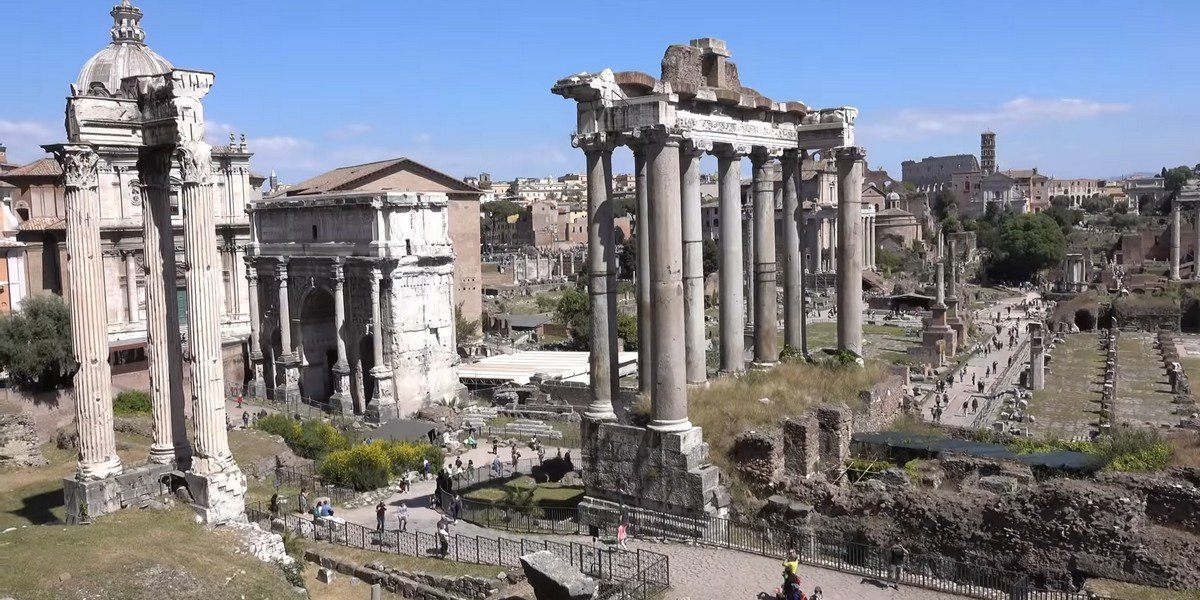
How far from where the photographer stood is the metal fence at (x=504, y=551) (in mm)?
12320

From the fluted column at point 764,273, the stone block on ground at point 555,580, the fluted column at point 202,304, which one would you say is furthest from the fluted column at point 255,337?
the stone block on ground at point 555,580

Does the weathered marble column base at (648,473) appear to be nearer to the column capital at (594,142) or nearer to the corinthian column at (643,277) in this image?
the corinthian column at (643,277)

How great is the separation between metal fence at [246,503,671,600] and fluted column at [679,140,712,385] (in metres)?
3.71

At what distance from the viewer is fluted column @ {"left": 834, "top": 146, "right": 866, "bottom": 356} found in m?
18.7

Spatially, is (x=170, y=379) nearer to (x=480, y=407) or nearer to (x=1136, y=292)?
(x=480, y=407)

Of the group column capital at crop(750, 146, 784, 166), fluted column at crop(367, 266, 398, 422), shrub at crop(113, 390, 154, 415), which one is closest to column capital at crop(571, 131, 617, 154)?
column capital at crop(750, 146, 784, 166)

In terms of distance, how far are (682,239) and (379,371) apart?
20.3 meters

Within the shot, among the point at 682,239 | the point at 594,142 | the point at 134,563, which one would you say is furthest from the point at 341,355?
the point at 134,563

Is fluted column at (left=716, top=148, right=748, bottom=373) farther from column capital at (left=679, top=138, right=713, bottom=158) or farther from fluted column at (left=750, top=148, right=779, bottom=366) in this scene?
column capital at (left=679, top=138, right=713, bottom=158)

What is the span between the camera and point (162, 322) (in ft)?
50.8

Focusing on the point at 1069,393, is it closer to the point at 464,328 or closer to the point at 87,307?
the point at 464,328

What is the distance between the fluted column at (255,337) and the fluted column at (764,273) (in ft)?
83.2

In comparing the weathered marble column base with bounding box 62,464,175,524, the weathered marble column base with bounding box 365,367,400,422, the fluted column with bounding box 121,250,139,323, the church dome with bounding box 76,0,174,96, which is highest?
the church dome with bounding box 76,0,174,96

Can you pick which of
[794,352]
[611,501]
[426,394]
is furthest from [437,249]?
[611,501]
